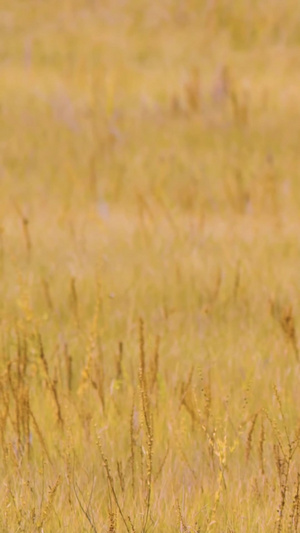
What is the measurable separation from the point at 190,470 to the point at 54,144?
5.44 m

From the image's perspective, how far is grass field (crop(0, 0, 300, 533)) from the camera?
1.73m

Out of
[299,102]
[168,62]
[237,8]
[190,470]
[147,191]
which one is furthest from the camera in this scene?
[237,8]

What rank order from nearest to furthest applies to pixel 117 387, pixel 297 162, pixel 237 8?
pixel 117 387
pixel 297 162
pixel 237 8

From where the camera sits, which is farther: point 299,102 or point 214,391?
point 299,102

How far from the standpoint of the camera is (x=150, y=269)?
3.60m

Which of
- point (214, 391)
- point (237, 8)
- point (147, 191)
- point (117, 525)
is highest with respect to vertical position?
point (237, 8)

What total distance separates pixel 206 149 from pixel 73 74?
2.87 metres

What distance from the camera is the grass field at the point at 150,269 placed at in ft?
5.68

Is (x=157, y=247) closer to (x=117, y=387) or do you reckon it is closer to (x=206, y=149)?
(x=117, y=387)

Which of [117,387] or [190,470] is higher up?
[117,387]

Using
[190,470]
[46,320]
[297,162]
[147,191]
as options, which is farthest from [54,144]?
[190,470]

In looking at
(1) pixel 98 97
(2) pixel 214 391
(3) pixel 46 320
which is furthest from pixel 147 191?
(2) pixel 214 391

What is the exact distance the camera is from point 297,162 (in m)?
6.49

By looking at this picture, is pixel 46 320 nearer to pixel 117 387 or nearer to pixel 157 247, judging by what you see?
pixel 117 387
